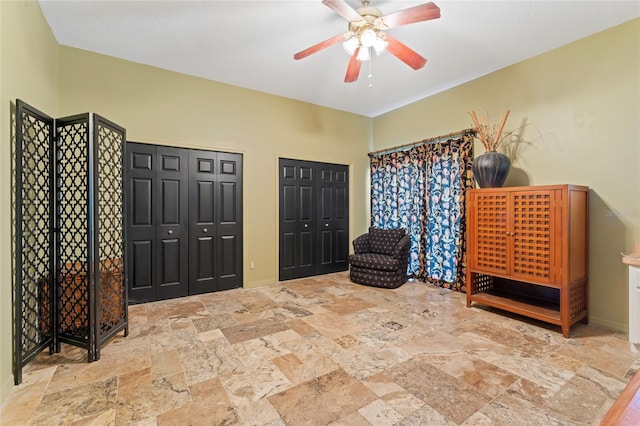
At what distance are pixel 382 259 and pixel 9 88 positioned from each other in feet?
13.9

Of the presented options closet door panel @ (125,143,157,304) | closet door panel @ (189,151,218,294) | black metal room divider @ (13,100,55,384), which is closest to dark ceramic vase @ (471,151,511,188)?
closet door panel @ (189,151,218,294)

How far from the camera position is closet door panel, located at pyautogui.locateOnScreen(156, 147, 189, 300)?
3.80m

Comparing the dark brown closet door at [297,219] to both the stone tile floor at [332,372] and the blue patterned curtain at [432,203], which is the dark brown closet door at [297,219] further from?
the stone tile floor at [332,372]

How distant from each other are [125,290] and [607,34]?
17.6ft

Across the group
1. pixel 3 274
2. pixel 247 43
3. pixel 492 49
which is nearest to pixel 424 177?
pixel 492 49

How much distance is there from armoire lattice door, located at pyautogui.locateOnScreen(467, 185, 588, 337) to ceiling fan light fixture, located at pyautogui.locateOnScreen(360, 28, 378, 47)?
2.10 metres

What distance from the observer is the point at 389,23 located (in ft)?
7.52

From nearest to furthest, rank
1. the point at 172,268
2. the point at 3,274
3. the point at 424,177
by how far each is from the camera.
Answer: the point at 3,274 → the point at 172,268 → the point at 424,177

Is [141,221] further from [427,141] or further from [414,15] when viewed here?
[427,141]

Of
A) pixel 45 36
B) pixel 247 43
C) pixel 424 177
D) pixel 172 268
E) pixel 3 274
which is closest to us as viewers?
pixel 3 274

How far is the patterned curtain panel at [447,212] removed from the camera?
13.4 ft

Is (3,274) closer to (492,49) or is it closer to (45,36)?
(45,36)

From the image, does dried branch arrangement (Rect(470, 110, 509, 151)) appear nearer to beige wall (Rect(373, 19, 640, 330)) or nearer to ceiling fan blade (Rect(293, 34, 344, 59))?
beige wall (Rect(373, 19, 640, 330))

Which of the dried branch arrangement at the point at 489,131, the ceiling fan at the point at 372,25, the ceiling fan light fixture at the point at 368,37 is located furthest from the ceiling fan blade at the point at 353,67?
the dried branch arrangement at the point at 489,131
